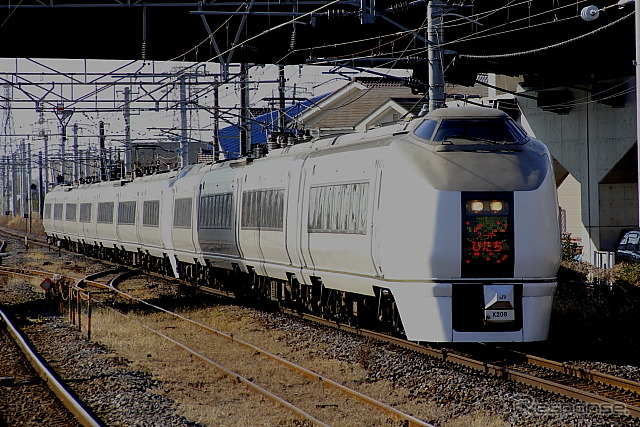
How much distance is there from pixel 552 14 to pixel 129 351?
12183 millimetres

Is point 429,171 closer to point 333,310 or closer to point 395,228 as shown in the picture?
point 395,228

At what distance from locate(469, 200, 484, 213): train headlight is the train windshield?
1.05 m

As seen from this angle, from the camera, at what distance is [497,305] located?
12.9m

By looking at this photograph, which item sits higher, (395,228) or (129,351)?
(395,228)

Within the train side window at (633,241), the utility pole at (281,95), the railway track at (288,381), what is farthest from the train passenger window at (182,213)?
the train side window at (633,241)

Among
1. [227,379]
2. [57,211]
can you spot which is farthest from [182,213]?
[57,211]

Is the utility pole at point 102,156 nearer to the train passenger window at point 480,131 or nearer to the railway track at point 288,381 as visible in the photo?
the railway track at point 288,381

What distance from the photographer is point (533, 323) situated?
513 inches

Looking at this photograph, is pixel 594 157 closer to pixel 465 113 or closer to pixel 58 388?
pixel 465 113

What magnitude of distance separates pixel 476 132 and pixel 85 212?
35.7 metres

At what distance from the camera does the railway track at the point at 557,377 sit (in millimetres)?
11086

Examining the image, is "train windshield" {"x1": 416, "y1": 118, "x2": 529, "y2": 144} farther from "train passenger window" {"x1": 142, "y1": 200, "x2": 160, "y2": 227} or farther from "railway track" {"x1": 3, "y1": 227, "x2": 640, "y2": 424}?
"train passenger window" {"x1": 142, "y1": 200, "x2": 160, "y2": 227}

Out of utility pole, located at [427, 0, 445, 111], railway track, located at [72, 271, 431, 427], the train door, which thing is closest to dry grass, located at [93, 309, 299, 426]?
railway track, located at [72, 271, 431, 427]

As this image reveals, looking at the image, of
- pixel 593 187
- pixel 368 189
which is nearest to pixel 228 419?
pixel 368 189
